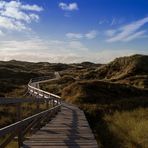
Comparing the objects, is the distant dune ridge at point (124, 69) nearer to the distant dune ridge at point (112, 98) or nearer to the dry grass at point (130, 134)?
the distant dune ridge at point (112, 98)

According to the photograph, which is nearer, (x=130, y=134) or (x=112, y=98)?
(x=130, y=134)

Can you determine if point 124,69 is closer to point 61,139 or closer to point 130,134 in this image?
point 130,134

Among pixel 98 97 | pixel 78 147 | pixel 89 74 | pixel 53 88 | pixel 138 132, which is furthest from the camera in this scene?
pixel 89 74

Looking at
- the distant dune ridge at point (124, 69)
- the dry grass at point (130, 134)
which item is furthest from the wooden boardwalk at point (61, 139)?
the distant dune ridge at point (124, 69)

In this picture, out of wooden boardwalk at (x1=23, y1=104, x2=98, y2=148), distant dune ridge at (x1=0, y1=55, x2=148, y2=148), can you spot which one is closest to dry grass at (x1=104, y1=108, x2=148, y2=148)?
distant dune ridge at (x1=0, y1=55, x2=148, y2=148)

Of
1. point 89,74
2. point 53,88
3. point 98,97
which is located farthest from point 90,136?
point 89,74

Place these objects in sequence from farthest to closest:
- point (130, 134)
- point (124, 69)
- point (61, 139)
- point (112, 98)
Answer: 1. point (124, 69)
2. point (112, 98)
3. point (130, 134)
4. point (61, 139)

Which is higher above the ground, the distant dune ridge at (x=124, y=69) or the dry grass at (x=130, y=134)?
the distant dune ridge at (x=124, y=69)

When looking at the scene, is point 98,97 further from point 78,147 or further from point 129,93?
point 78,147

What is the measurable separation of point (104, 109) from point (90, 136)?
14.6 m

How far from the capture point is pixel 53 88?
48.6 m

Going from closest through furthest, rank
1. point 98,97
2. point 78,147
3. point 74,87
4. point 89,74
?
1. point 78,147
2. point 98,97
3. point 74,87
4. point 89,74

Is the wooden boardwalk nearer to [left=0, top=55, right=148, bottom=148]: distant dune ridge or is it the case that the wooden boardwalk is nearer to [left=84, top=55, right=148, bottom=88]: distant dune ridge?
[left=0, top=55, right=148, bottom=148]: distant dune ridge

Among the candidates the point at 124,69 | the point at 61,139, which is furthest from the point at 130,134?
the point at 124,69
